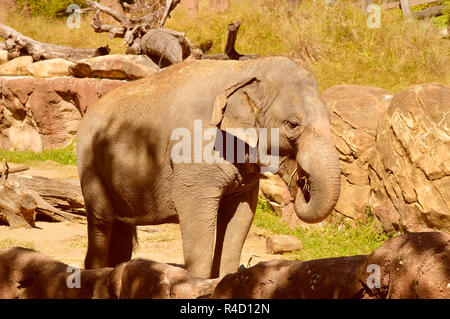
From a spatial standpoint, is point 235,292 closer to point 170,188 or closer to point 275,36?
point 170,188

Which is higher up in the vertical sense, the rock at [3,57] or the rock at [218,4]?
the rock at [218,4]

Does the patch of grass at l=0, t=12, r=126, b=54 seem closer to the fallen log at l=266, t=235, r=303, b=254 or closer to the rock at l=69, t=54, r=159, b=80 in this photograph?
the rock at l=69, t=54, r=159, b=80

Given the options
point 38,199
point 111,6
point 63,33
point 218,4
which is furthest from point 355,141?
point 111,6

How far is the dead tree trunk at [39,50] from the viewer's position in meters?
17.1

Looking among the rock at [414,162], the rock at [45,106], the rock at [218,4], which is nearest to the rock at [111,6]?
the rock at [218,4]

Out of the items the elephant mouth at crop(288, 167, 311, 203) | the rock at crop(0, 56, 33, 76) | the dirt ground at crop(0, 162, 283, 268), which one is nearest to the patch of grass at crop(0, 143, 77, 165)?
A: the rock at crop(0, 56, 33, 76)

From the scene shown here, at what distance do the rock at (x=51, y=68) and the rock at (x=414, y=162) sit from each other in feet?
30.9

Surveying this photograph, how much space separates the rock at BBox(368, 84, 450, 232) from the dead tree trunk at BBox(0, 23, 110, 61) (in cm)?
1007

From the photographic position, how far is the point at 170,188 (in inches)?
205

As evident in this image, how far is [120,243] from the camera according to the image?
6145 mm

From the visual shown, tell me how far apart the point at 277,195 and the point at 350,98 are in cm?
183

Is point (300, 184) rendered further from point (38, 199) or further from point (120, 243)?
point (38, 199)

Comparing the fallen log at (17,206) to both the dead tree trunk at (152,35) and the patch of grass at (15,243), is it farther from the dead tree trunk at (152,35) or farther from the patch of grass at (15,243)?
the dead tree trunk at (152,35)

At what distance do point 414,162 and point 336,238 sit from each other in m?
1.50
